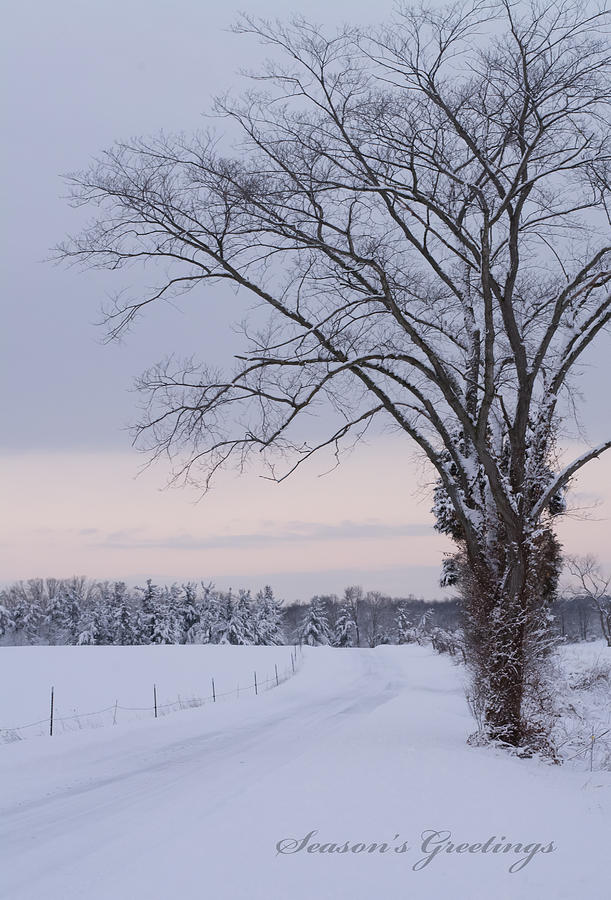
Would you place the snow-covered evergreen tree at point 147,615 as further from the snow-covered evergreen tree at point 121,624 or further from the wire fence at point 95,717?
the wire fence at point 95,717

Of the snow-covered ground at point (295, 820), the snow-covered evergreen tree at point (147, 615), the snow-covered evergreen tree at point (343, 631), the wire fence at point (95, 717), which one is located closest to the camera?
the snow-covered ground at point (295, 820)

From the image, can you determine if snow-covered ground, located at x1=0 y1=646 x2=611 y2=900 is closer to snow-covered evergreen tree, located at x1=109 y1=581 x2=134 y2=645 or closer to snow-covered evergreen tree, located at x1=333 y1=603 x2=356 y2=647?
snow-covered evergreen tree, located at x1=109 y1=581 x2=134 y2=645

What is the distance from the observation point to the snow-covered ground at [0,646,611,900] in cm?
477

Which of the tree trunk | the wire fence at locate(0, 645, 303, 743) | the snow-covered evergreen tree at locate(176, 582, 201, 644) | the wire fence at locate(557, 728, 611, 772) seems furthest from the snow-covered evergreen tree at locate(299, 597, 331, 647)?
the wire fence at locate(557, 728, 611, 772)

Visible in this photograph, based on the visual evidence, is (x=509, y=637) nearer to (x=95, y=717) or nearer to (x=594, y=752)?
(x=594, y=752)

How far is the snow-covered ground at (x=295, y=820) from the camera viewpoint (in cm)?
477

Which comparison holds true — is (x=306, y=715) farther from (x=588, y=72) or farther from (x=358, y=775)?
(x=588, y=72)

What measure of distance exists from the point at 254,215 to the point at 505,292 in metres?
4.05

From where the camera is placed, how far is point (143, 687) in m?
37.6

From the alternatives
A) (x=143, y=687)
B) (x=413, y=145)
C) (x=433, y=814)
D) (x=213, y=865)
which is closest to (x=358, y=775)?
(x=433, y=814)

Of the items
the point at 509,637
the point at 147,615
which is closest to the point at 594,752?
the point at 509,637

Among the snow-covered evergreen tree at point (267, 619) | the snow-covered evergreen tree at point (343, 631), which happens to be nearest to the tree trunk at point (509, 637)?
the snow-covered evergreen tree at point (267, 619)

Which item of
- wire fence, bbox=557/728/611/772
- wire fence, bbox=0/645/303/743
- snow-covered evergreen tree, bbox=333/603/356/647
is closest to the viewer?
wire fence, bbox=557/728/611/772

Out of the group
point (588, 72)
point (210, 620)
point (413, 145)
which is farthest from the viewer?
point (210, 620)
